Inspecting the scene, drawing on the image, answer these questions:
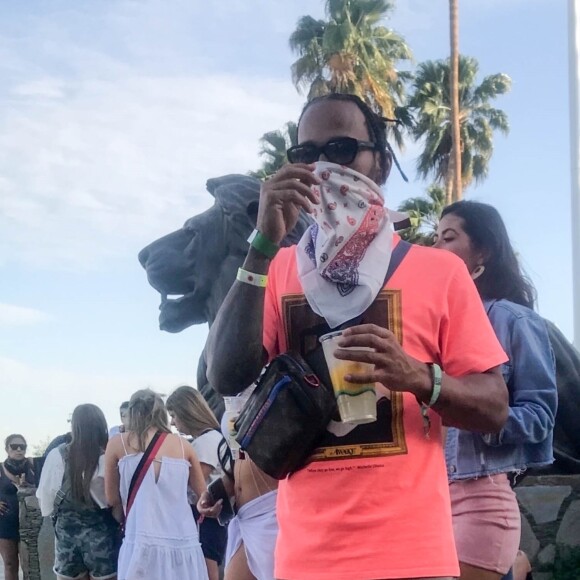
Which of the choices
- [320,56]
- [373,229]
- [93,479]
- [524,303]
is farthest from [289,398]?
[320,56]

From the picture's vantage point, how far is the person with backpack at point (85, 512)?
25.2ft

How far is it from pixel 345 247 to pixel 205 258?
6.68ft

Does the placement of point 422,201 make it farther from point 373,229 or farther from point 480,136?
point 373,229

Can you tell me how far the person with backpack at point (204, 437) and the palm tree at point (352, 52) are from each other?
644 inches

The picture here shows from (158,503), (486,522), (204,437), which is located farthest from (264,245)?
(204,437)

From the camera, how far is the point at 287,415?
1980 millimetres

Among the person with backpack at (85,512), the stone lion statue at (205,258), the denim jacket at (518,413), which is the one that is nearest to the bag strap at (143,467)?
the person with backpack at (85,512)

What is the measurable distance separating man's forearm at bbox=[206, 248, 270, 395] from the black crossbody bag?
92 millimetres

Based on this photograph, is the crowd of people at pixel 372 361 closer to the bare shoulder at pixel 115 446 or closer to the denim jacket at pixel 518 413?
the denim jacket at pixel 518 413

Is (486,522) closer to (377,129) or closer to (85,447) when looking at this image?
(377,129)

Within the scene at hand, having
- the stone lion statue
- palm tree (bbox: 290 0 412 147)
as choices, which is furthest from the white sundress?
palm tree (bbox: 290 0 412 147)

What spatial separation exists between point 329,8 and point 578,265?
14.9 meters

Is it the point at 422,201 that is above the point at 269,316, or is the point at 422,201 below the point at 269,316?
above

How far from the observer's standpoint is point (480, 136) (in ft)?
82.7
